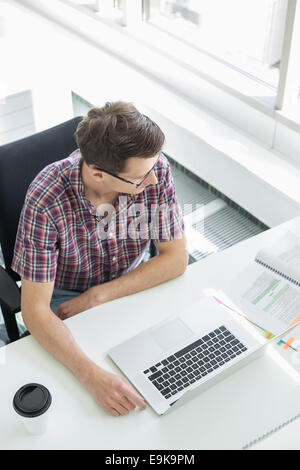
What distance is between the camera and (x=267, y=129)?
92.4 inches

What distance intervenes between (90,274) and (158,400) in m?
0.54

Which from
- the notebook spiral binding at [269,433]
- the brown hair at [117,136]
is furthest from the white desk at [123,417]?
the brown hair at [117,136]

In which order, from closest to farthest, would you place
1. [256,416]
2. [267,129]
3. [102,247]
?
1. [256,416]
2. [102,247]
3. [267,129]

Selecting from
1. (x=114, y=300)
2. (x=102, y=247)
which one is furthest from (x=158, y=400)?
(x=102, y=247)

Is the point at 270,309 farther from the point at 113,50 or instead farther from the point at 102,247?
the point at 113,50

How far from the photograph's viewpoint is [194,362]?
4.41 ft

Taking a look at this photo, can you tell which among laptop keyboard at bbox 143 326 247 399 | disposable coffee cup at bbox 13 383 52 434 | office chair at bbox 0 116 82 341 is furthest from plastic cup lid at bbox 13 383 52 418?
office chair at bbox 0 116 82 341

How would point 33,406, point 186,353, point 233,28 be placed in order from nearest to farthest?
point 33,406, point 186,353, point 233,28

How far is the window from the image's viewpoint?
7.77 ft

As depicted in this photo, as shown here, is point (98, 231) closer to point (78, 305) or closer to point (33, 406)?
point (78, 305)

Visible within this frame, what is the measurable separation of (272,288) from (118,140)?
2.01 ft

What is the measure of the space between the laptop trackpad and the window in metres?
1.36

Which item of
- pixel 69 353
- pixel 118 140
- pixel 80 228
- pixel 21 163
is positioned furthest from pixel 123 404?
pixel 21 163

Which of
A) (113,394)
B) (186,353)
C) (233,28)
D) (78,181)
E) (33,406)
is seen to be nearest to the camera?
(33,406)
